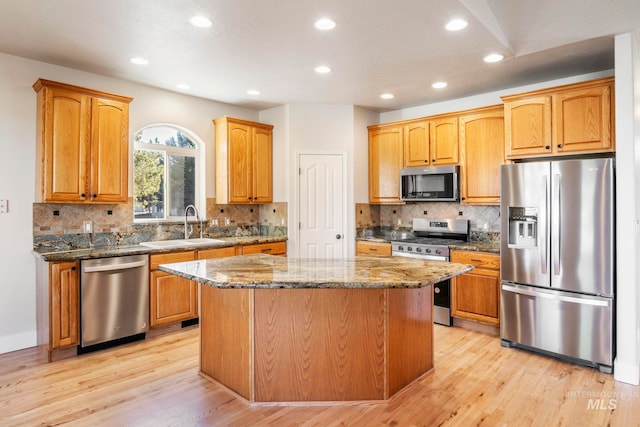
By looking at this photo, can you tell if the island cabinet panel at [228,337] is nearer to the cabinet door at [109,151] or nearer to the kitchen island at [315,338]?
the kitchen island at [315,338]

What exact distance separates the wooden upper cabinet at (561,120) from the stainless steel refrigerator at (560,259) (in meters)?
0.35

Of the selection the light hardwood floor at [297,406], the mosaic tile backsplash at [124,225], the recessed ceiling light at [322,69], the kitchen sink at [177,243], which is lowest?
the light hardwood floor at [297,406]

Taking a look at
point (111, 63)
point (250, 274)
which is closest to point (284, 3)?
point (250, 274)

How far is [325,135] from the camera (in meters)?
5.15

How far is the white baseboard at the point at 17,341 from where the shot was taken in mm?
3460

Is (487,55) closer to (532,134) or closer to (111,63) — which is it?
(532,134)

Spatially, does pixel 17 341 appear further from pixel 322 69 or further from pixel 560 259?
pixel 560 259

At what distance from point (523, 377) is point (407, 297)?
3.99 feet

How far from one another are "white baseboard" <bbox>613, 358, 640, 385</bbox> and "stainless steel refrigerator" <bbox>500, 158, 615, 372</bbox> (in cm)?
8

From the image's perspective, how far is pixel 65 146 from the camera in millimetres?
3514

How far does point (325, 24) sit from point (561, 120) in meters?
2.32

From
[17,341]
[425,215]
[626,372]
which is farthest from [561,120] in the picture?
[17,341]

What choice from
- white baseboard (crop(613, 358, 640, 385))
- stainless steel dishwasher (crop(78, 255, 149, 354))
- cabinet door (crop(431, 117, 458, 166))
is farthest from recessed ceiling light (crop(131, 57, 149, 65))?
white baseboard (crop(613, 358, 640, 385))

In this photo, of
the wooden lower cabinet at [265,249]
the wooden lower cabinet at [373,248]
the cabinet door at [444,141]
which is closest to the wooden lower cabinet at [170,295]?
the wooden lower cabinet at [265,249]
